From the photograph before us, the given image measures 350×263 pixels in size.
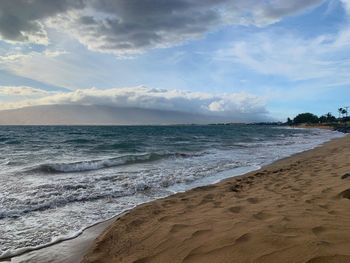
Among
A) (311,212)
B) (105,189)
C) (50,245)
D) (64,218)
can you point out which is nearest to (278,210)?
(311,212)

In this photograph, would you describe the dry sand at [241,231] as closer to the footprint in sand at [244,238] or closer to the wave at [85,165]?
the footprint in sand at [244,238]

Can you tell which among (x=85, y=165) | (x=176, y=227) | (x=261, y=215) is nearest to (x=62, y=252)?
(x=176, y=227)

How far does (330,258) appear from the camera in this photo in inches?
127

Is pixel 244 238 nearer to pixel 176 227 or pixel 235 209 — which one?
pixel 176 227

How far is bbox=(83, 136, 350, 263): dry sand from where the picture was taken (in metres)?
3.60

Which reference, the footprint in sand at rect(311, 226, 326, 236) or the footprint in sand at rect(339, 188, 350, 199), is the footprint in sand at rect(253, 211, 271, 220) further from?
the footprint in sand at rect(339, 188, 350, 199)

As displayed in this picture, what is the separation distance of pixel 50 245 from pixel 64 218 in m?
1.69

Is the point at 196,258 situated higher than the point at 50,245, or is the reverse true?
the point at 196,258

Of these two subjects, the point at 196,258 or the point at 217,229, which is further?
the point at 217,229

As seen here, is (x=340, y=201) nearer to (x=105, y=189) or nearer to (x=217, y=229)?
(x=217, y=229)

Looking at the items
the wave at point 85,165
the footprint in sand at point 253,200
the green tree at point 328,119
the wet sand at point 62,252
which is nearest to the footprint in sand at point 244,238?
the wet sand at point 62,252

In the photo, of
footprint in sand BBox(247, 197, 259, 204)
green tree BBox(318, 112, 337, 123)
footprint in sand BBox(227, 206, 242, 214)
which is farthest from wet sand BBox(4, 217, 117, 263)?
green tree BBox(318, 112, 337, 123)

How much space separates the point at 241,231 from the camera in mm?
4371

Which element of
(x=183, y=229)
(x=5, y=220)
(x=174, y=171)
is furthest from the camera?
(x=174, y=171)
